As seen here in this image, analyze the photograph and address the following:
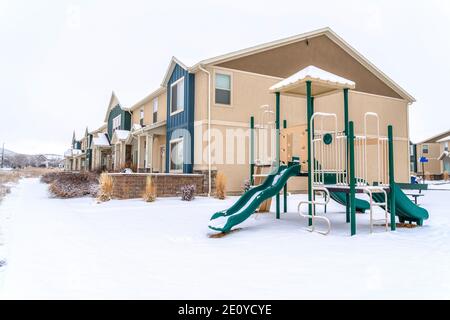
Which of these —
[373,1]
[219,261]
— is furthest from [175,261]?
[373,1]

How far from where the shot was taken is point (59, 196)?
12.8 m

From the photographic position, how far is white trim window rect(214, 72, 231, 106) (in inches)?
555

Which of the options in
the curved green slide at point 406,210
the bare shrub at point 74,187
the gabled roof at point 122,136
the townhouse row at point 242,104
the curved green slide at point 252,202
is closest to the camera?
the curved green slide at point 252,202

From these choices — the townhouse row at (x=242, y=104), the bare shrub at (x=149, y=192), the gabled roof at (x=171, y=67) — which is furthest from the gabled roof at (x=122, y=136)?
the bare shrub at (x=149, y=192)

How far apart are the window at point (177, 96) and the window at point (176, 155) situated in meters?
1.55

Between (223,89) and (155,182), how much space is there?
4.93 m

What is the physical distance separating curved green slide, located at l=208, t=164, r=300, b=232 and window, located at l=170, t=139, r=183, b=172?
8.87 meters

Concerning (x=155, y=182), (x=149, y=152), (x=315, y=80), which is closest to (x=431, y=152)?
(x=149, y=152)

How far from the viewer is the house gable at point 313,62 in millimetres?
15055

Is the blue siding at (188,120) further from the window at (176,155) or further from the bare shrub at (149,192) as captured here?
the bare shrub at (149,192)

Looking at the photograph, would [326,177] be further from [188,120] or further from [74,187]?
[74,187]

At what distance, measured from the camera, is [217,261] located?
164 inches

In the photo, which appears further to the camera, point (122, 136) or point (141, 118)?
point (141, 118)
